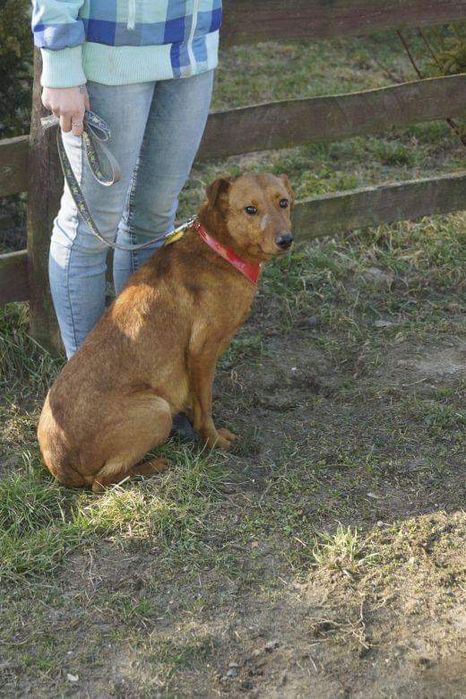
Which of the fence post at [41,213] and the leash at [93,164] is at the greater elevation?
→ the leash at [93,164]

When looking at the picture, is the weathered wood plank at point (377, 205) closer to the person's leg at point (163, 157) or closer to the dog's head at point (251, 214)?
the person's leg at point (163, 157)

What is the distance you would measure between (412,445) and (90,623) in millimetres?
1789

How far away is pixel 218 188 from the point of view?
13.4 feet

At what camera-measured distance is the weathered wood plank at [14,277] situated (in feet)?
15.8

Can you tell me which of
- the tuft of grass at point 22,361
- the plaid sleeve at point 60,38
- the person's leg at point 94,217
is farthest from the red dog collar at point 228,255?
the tuft of grass at point 22,361

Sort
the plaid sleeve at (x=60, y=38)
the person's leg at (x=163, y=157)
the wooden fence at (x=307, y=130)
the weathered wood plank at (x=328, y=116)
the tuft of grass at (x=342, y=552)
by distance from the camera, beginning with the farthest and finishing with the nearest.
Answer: the weathered wood plank at (x=328, y=116), the wooden fence at (x=307, y=130), the person's leg at (x=163, y=157), the tuft of grass at (x=342, y=552), the plaid sleeve at (x=60, y=38)

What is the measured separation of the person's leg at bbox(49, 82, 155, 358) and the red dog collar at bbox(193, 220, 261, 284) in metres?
0.36

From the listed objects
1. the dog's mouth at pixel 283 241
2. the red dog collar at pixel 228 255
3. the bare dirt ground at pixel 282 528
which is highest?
the dog's mouth at pixel 283 241

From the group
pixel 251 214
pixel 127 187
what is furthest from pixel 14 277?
pixel 251 214

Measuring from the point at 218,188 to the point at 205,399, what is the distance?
3.09 ft

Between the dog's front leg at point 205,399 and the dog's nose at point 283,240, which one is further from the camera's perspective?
the dog's front leg at point 205,399

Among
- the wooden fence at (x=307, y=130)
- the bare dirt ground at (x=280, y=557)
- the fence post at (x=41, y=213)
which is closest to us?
the bare dirt ground at (x=280, y=557)

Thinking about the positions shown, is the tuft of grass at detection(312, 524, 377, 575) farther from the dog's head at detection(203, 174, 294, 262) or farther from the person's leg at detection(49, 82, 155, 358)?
the person's leg at detection(49, 82, 155, 358)

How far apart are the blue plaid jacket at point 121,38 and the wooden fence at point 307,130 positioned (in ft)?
2.96
